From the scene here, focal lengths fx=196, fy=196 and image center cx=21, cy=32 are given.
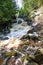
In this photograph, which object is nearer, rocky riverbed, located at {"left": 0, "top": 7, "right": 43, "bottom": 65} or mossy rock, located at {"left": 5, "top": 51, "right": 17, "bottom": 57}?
rocky riverbed, located at {"left": 0, "top": 7, "right": 43, "bottom": 65}

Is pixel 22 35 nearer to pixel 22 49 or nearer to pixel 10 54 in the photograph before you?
pixel 22 49

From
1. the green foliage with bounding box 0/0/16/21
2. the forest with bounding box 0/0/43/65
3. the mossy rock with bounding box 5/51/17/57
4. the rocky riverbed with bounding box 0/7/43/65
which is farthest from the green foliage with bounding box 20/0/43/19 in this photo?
the mossy rock with bounding box 5/51/17/57

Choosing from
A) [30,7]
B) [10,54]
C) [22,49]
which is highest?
[10,54]

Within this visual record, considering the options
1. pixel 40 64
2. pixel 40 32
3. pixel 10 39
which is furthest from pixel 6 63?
pixel 40 32

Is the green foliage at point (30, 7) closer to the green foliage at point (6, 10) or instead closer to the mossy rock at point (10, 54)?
the green foliage at point (6, 10)

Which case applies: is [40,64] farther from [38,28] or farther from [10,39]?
[38,28]

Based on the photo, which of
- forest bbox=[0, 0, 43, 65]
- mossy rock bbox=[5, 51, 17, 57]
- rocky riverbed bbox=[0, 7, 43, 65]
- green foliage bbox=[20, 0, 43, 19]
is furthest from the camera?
green foliage bbox=[20, 0, 43, 19]

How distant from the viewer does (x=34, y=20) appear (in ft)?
64.3

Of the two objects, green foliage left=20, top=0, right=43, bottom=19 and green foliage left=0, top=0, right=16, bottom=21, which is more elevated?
green foliage left=0, top=0, right=16, bottom=21

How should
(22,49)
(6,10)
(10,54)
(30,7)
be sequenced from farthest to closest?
1. (30,7)
2. (6,10)
3. (22,49)
4. (10,54)

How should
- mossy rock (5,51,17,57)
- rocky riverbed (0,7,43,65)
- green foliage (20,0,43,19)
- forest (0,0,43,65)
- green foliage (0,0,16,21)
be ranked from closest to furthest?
rocky riverbed (0,7,43,65) < forest (0,0,43,65) < mossy rock (5,51,17,57) < green foliage (0,0,16,21) < green foliage (20,0,43,19)

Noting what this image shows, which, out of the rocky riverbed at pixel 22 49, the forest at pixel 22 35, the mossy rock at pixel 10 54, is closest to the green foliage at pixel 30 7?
the forest at pixel 22 35

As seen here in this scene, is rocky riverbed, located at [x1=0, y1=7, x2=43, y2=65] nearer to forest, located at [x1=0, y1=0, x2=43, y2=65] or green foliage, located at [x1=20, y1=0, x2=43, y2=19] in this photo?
forest, located at [x1=0, y1=0, x2=43, y2=65]

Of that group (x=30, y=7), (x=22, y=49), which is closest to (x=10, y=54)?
(x=22, y=49)
